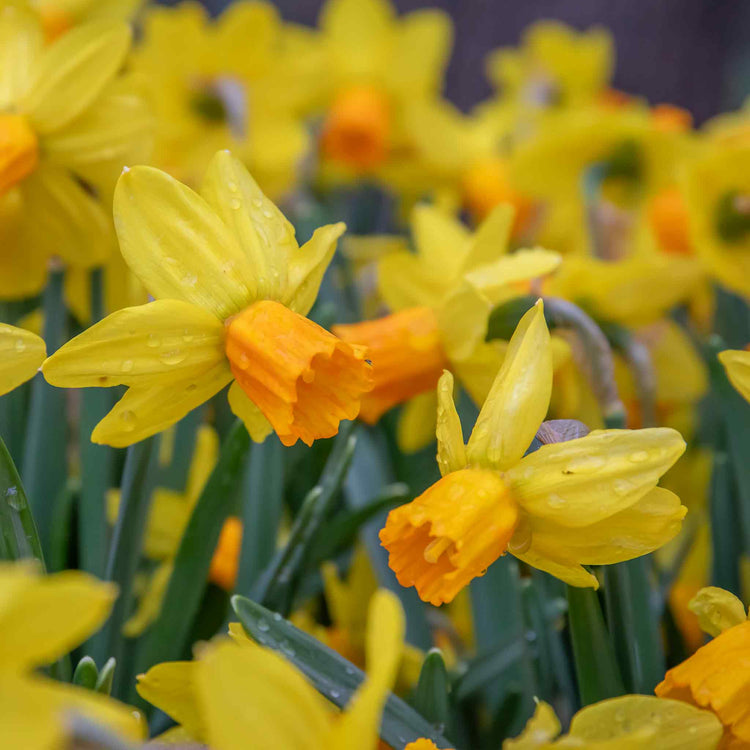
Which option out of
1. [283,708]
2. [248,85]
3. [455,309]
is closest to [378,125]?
[248,85]

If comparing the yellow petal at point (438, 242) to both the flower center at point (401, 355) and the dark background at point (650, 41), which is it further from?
the dark background at point (650, 41)

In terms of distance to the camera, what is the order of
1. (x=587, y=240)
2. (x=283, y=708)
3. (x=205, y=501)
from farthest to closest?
(x=587, y=240), (x=205, y=501), (x=283, y=708)

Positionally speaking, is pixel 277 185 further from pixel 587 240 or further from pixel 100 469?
pixel 100 469

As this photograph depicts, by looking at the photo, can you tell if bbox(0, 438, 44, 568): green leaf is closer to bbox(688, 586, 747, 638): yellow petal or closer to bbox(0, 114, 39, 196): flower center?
bbox(0, 114, 39, 196): flower center

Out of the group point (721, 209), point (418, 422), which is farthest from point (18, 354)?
point (721, 209)

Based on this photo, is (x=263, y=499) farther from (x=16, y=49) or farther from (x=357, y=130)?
(x=357, y=130)
